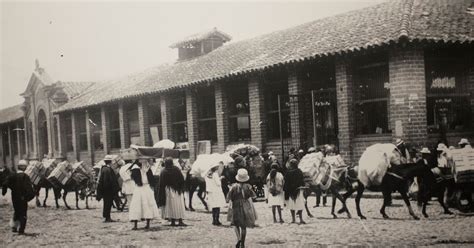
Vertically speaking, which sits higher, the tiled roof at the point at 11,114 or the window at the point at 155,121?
the tiled roof at the point at 11,114

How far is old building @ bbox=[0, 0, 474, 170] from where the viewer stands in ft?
47.0

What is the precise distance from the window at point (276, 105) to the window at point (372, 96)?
10.1 feet

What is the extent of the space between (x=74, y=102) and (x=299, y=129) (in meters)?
19.3

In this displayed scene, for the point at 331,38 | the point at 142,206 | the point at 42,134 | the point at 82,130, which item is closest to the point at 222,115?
the point at 331,38

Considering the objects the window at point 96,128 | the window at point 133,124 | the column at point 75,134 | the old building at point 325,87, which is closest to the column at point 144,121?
the old building at point 325,87

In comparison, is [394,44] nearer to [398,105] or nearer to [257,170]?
[398,105]

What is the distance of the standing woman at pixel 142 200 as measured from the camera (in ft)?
38.1

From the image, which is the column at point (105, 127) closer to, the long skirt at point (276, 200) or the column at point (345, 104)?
the column at point (345, 104)

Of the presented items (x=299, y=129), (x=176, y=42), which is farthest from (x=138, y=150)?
(x=176, y=42)

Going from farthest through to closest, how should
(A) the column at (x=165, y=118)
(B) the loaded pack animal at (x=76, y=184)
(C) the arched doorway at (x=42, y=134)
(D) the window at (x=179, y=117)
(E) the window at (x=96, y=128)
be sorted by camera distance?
(C) the arched doorway at (x=42, y=134), (E) the window at (x=96, y=128), (A) the column at (x=165, y=118), (D) the window at (x=179, y=117), (B) the loaded pack animal at (x=76, y=184)

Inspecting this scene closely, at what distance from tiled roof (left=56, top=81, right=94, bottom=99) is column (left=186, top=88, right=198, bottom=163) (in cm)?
1493

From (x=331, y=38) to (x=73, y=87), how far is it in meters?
23.6

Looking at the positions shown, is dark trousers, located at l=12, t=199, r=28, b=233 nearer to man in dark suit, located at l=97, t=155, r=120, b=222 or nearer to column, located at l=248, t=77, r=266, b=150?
man in dark suit, located at l=97, t=155, r=120, b=222

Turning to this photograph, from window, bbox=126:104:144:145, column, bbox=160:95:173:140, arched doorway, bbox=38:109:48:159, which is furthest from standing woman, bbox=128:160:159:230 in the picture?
arched doorway, bbox=38:109:48:159
